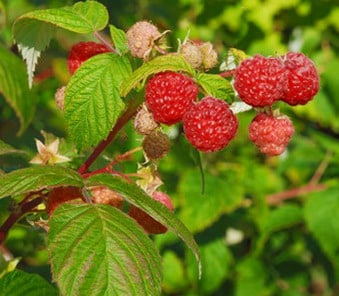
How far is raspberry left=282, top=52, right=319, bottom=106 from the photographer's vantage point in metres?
1.41

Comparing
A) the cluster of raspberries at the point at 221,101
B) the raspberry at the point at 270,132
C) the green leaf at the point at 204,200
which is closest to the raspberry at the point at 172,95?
the cluster of raspberries at the point at 221,101

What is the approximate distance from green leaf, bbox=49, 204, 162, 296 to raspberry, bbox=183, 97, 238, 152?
0.54 ft

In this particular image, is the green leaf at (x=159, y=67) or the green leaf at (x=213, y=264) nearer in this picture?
the green leaf at (x=159, y=67)

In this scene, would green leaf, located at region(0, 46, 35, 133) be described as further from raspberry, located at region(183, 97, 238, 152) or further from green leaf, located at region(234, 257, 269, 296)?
green leaf, located at region(234, 257, 269, 296)

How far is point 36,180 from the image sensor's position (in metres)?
1.28

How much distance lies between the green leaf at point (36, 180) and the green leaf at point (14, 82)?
364 mm

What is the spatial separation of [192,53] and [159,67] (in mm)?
66

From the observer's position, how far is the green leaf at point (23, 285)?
4.66 ft

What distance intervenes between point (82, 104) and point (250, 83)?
271mm

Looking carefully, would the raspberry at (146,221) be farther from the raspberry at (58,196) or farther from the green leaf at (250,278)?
the green leaf at (250,278)

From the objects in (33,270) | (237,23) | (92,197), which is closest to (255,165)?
(237,23)

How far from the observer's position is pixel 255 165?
125 inches

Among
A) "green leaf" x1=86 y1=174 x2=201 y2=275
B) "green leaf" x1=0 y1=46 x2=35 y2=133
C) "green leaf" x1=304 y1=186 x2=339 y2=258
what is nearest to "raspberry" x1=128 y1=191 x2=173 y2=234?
"green leaf" x1=86 y1=174 x2=201 y2=275

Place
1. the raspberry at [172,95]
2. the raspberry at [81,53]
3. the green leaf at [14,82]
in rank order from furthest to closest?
the green leaf at [14,82], the raspberry at [81,53], the raspberry at [172,95]
